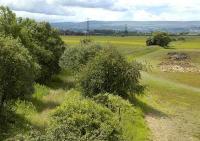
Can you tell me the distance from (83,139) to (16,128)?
1271 cm

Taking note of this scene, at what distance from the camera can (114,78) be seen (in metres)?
43.1

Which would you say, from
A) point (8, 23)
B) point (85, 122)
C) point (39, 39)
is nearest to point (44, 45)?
point (39, 39)

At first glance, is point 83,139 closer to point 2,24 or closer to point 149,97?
point 2,24

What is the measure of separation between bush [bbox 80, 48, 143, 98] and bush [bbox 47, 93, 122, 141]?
54.1 ft

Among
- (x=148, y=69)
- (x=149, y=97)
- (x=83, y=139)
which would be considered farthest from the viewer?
(x=148, y=69)

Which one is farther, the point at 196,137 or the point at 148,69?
the point at 148,69

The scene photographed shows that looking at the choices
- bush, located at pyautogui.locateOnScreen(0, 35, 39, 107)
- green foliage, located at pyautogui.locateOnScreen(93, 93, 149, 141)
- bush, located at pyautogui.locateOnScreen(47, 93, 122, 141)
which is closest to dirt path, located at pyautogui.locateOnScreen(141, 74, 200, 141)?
green foliage, located at pyautogui.locateOnScreen(93, 93, 149, 141)

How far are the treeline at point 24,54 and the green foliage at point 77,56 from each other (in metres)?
2.06

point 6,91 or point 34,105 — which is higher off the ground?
point 6,91

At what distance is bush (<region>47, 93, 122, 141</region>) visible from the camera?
72.7 feet

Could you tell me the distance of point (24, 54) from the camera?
3488cm

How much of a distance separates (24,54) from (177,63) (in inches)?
2545

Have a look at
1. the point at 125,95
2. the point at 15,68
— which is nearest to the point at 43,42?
the point at 125,95

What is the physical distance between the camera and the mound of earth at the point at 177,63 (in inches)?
3402
